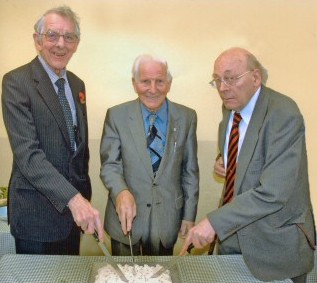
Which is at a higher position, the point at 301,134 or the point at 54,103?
the point at 54,103

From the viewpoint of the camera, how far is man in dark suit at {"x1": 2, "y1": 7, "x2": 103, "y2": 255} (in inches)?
71.6

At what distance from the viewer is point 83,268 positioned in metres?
1.61

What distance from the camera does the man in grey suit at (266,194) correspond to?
5.45 ft

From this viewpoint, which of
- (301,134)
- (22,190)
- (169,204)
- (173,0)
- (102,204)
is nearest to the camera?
(301,134)

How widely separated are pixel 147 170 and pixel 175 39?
103 cm

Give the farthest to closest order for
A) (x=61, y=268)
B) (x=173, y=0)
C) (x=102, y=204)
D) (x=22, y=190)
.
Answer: (x=102, y=204)
(x=173, y=0)
(x=22, y=190)
(x=61, y=268)

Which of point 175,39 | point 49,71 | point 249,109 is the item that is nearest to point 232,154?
point 249,109

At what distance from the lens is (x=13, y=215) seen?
6.59 ft

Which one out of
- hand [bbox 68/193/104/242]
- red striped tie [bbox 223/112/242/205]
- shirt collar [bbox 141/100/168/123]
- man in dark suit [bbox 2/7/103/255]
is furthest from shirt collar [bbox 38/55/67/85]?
red striped tie [bbox 223/112/242/205]

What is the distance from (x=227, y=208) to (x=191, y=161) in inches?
28.1

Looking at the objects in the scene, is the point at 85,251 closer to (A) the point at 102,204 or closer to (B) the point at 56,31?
(A) the point at 102,204

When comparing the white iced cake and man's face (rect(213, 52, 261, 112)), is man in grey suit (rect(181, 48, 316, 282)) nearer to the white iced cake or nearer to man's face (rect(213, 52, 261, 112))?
man's face (rect(213, 52, 261, 112))

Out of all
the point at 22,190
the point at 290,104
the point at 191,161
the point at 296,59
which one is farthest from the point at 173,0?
the point at 22,190

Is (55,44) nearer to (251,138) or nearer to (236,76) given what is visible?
(236,76)
